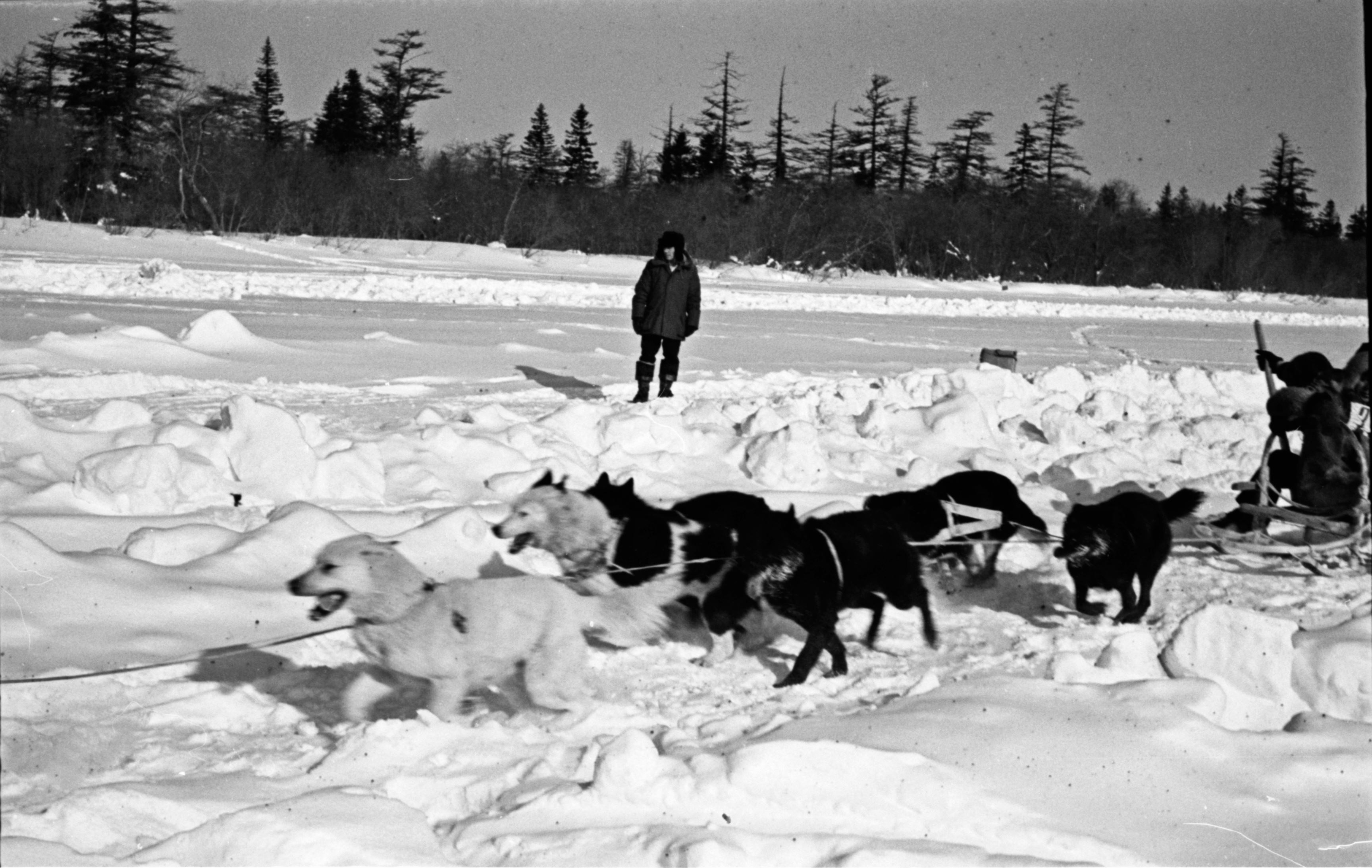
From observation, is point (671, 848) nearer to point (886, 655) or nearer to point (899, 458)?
point (886, 655)

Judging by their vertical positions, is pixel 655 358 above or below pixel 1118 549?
above

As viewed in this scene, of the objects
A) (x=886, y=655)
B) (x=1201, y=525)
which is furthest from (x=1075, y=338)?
(x=886, y=655)

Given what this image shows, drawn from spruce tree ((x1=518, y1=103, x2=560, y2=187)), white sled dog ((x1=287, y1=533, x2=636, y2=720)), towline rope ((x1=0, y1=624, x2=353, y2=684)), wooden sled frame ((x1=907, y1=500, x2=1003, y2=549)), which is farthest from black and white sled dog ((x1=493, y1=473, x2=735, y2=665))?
spruce tree ((x1=518, y1=103, x2=560, y2=187))

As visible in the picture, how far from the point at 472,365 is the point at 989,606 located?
865 cm

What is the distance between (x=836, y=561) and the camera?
5.55 metres

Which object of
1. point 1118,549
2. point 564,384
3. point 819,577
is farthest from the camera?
point 564,384

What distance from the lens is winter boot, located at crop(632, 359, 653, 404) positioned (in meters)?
12.2

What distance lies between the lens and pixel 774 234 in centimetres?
4138

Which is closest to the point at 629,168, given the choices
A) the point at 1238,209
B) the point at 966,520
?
the point at 1238,209

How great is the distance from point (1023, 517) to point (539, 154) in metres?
35.6

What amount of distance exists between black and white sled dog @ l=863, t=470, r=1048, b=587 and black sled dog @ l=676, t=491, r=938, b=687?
0.63 metres

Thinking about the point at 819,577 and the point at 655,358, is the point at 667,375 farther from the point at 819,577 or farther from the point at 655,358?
the point at 819,577

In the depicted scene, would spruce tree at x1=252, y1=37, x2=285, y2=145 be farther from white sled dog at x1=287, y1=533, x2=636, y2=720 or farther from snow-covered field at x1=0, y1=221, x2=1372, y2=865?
white sled dog at x1=287, y1=533, x2=636, y2=720

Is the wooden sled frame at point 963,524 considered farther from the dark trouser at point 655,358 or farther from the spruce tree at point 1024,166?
the spruce tree at point 1024,166
